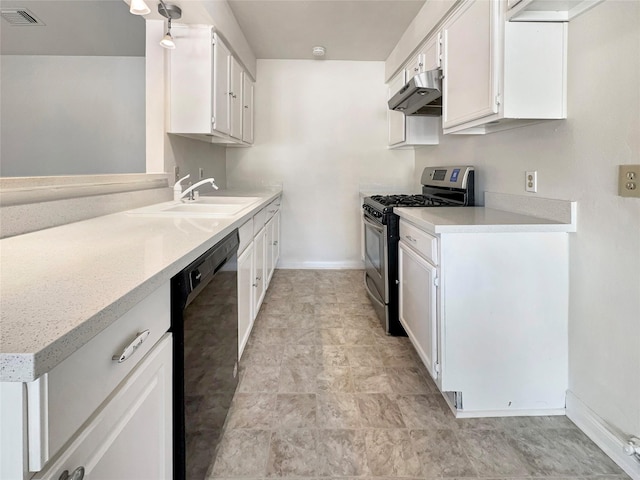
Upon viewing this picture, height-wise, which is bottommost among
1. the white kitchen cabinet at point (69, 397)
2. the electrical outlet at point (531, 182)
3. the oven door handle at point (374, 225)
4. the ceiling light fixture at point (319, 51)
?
the white kitchen cabinet at point (69, 397)

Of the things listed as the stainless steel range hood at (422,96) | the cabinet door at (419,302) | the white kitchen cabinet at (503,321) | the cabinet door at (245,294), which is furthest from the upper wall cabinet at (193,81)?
the white kitchen cabinet at (503,321)

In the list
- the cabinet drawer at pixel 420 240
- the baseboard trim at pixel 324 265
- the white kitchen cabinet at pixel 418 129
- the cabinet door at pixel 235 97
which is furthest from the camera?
the baseboard trim at pixel 324 265

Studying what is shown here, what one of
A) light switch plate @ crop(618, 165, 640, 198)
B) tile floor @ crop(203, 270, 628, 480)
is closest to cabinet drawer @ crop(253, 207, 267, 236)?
tile floor @ crop(203, 270, 628, 480)

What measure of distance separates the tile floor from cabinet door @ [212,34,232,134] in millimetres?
1594

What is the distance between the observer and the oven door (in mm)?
2589

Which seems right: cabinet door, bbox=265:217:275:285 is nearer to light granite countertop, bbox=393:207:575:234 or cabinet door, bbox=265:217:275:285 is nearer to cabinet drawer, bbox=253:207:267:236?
cabinet drawer, bbox=253:207:267:236

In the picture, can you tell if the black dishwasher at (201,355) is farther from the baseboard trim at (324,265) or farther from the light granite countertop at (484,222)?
the baseboard trim at (324,265)

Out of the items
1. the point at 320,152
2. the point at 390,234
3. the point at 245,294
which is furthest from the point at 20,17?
the point at 390,234

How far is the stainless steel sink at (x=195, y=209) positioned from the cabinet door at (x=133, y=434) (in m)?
0.94

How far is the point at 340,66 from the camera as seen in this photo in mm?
4312

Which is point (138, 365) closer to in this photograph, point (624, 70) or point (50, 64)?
point (624, 70)

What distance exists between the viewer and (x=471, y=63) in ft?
6.46

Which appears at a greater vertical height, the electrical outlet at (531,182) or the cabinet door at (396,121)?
the cabinet door at (396,121)

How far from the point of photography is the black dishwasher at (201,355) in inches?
38.5
